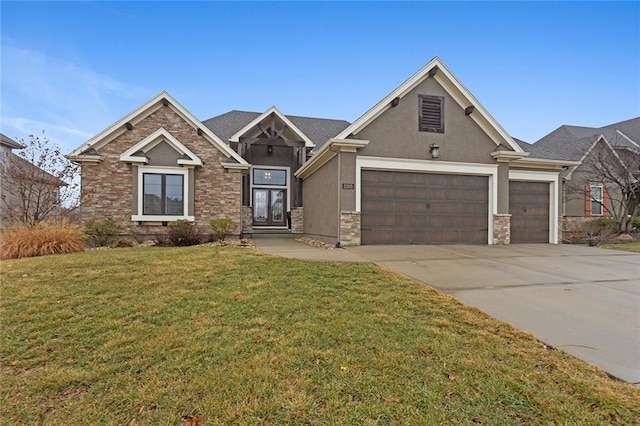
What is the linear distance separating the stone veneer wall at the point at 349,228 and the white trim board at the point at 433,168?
324 mm

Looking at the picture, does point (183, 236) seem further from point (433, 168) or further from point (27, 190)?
point (433, 168)

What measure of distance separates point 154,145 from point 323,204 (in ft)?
24.0

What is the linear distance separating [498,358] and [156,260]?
282 inches

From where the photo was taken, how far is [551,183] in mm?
12781

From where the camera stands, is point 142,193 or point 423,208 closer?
point 423,208

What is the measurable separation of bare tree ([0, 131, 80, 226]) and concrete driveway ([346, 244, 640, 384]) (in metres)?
11.1

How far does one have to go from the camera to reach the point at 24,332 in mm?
3619

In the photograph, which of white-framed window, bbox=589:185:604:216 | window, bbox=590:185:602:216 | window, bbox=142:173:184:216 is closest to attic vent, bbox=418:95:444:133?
window, bbox=142:173:184:216

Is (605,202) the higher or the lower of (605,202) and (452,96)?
the lower

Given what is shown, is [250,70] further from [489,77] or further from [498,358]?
[498,358]

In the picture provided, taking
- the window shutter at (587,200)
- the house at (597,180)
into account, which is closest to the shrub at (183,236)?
the house at (597,180)

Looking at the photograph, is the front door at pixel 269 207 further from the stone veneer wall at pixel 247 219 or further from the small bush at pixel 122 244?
the small bush at pixel 122 244

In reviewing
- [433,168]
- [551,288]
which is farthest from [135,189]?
[551,288]

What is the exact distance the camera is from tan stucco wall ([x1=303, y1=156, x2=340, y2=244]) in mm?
10641
